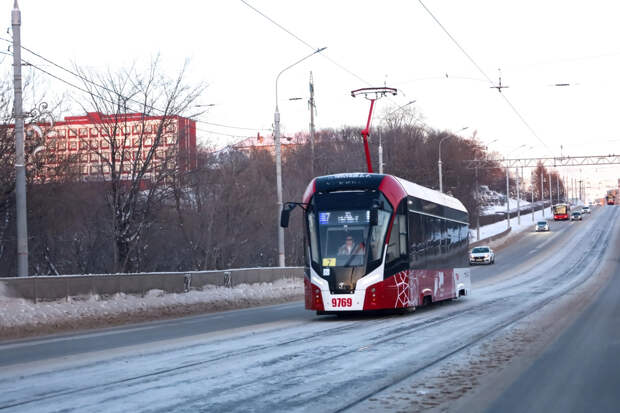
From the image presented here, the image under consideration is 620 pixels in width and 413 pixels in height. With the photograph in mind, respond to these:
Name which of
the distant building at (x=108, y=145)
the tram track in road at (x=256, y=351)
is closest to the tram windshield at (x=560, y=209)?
the distant building at (x=108, y=145)

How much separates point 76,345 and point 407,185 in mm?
9588

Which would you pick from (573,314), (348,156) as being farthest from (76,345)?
(348,156)

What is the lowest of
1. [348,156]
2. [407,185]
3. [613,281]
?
[613,281]

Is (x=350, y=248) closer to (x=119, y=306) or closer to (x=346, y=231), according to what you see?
(x=346, y=231)

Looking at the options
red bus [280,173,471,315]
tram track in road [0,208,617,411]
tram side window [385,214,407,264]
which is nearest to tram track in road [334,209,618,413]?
tram track in road [0,208,617,411]

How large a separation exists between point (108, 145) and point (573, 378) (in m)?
26.9

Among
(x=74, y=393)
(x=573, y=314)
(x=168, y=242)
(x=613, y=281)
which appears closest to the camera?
(x=74, y=393)

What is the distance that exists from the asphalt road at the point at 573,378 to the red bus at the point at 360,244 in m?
4.37

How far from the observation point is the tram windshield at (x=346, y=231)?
60.2ft

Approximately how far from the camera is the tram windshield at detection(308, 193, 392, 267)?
1834 centimetres

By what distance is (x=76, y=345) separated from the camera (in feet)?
47.1

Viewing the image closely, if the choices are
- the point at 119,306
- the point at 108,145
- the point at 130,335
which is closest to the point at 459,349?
the point at 130,335

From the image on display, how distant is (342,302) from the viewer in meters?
18.3

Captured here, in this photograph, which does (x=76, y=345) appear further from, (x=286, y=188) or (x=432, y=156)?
(x=432, y=156)
